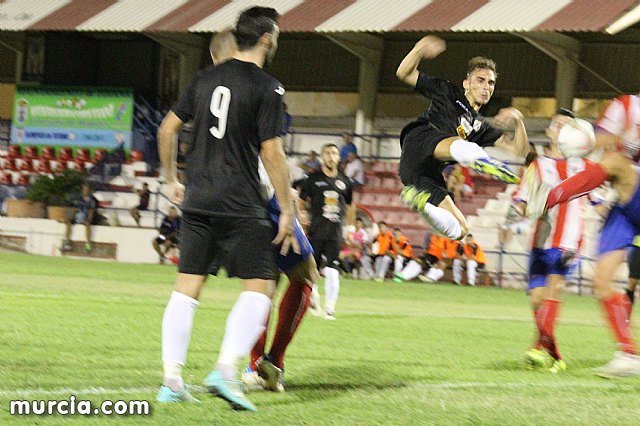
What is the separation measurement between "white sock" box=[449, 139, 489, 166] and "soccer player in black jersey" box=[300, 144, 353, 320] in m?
5.18

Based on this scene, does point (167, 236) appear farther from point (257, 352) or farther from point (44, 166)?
point (257, 352)

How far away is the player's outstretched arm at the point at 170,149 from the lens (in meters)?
6.16

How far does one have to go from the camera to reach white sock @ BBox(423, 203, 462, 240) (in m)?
9.05

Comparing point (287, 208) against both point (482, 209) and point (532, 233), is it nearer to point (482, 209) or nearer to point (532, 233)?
point (532, 233)

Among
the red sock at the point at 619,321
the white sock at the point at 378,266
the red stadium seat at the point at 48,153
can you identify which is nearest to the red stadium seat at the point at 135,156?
the red stadium seat at the point at 48,153

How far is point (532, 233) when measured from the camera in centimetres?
895

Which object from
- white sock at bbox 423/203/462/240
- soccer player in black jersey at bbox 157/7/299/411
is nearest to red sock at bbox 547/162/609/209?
white sock at bbox 423/203/462/240

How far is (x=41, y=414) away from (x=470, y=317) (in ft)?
31.3

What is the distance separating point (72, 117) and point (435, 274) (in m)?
11.8

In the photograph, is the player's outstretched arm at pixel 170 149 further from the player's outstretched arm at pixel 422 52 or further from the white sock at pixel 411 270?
the white sock at pixel 411 270

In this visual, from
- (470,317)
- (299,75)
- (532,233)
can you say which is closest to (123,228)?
(299,75)

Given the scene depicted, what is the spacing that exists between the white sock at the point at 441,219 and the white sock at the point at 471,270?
14.8 m

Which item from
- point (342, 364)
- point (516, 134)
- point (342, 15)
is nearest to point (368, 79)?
point (342, 15)

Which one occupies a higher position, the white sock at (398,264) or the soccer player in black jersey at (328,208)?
the soccer player in black jersey at (328,208)
